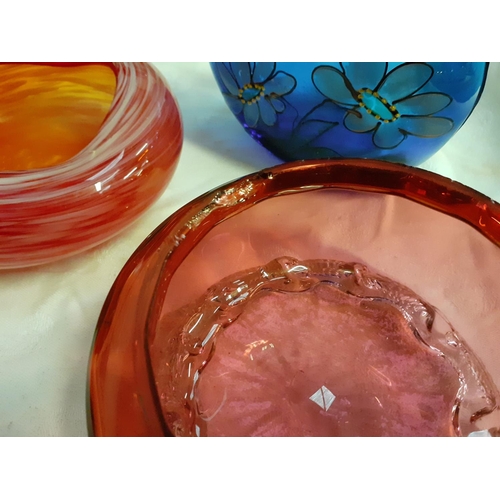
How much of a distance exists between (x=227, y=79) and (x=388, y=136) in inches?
3.4

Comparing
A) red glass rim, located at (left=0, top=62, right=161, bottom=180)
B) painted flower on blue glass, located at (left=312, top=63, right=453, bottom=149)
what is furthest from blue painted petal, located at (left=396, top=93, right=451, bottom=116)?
red glass rim, located at (left=0, top=62, right=161, bottom=180)

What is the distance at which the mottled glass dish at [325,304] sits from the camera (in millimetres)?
202

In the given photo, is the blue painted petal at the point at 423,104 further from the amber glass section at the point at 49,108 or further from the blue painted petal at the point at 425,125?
the amber glass section at the point at 49,108

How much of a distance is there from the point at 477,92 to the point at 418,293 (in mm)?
96

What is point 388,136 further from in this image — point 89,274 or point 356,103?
point 89,274

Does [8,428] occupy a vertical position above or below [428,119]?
below

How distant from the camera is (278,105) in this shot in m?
0.27

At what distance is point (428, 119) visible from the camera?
25 cm

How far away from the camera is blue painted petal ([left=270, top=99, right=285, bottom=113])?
264 millimetres

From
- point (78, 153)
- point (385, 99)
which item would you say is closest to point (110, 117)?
point (78, 153)

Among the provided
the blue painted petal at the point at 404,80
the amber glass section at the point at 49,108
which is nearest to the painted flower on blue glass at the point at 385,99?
the blue painted petal at the point at 404,80

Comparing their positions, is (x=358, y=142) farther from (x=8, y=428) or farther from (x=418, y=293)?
(x=8, y=428)
